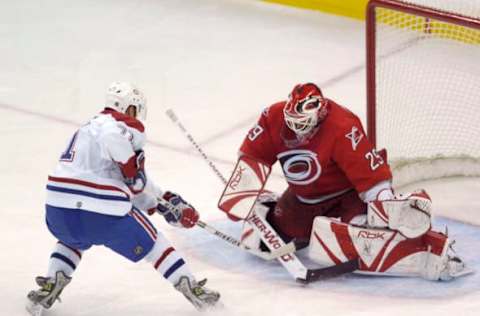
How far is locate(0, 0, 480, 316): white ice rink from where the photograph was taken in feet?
11.4

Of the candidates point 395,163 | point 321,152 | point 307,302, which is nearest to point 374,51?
point 395,163

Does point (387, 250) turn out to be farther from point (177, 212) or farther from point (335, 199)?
point (177, 212)

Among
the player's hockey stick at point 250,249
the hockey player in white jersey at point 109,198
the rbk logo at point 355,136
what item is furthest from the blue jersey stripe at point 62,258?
the rbk logo at point 355,136

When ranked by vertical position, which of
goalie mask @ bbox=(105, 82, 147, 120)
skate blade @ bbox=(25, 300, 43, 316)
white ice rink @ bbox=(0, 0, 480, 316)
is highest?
goalie mask @ bbox=(105, 82, 147, 120)

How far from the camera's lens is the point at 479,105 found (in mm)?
4188

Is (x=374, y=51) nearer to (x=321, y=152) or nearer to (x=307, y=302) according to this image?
(x=321, y=152)

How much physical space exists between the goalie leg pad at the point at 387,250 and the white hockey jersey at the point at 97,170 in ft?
2.04

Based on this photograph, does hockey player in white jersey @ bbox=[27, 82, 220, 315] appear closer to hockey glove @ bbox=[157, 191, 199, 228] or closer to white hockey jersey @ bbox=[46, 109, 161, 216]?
white hockey jersey @ bbox=[46, 109, 161, 216]

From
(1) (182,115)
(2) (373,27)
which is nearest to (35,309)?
(2) (373,27)

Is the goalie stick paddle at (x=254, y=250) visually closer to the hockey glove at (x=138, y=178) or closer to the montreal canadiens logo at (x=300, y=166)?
the montreal canadiens logo at (x=300, y=166)

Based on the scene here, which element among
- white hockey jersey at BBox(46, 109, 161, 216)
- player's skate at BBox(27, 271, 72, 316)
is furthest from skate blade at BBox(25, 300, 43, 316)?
white hockey jersey at BBox(46, 109, 161, 216)

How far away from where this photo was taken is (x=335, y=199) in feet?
12.0

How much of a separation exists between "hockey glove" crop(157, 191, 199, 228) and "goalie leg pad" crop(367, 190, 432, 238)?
1.64 ft

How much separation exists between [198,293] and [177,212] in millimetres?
277
